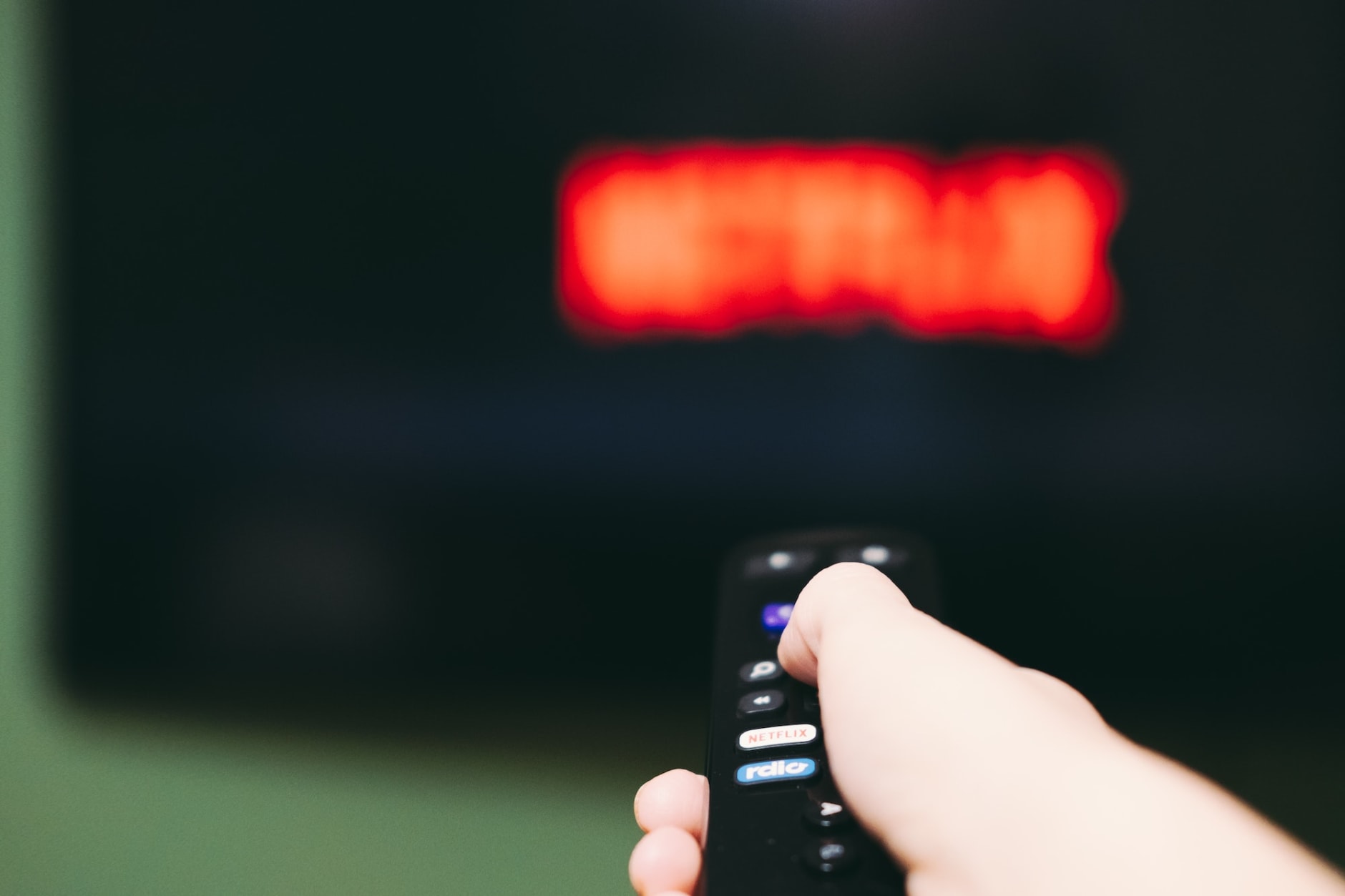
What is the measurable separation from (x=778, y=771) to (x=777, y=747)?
0.01 meters

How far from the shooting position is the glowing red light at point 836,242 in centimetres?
71

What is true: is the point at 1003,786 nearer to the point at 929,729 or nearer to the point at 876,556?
the point at 929,729

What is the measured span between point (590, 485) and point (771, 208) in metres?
0.24

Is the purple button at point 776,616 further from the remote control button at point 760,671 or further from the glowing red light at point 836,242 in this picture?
the glowing red light at point 836,242

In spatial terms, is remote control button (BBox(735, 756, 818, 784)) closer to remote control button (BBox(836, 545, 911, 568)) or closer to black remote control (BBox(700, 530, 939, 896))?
black remote control (BBox(700, 530, 939, 896))

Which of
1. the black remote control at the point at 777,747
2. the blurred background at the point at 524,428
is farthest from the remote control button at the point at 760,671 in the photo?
the blurred background at the point at 524,428

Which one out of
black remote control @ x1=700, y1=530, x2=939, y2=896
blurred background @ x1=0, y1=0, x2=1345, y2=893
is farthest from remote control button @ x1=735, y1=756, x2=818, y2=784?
blurred background @ x1=0, y1=0, x2=1345, y2=893

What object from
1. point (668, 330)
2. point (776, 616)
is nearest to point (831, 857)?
point (776, 616)

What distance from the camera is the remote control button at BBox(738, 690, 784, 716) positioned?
39 cm

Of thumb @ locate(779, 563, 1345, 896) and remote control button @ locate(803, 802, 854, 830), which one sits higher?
thumb @ locate(779, 563, 1345, 896)

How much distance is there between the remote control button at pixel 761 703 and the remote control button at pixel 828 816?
0.18ft

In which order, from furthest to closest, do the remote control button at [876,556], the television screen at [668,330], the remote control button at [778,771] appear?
the television screen at [668,330]
the remote control button at [876,556]
the remote control button at [778,771]

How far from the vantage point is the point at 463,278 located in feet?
2.56

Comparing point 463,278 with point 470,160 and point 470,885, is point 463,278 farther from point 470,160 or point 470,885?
point 470,885
